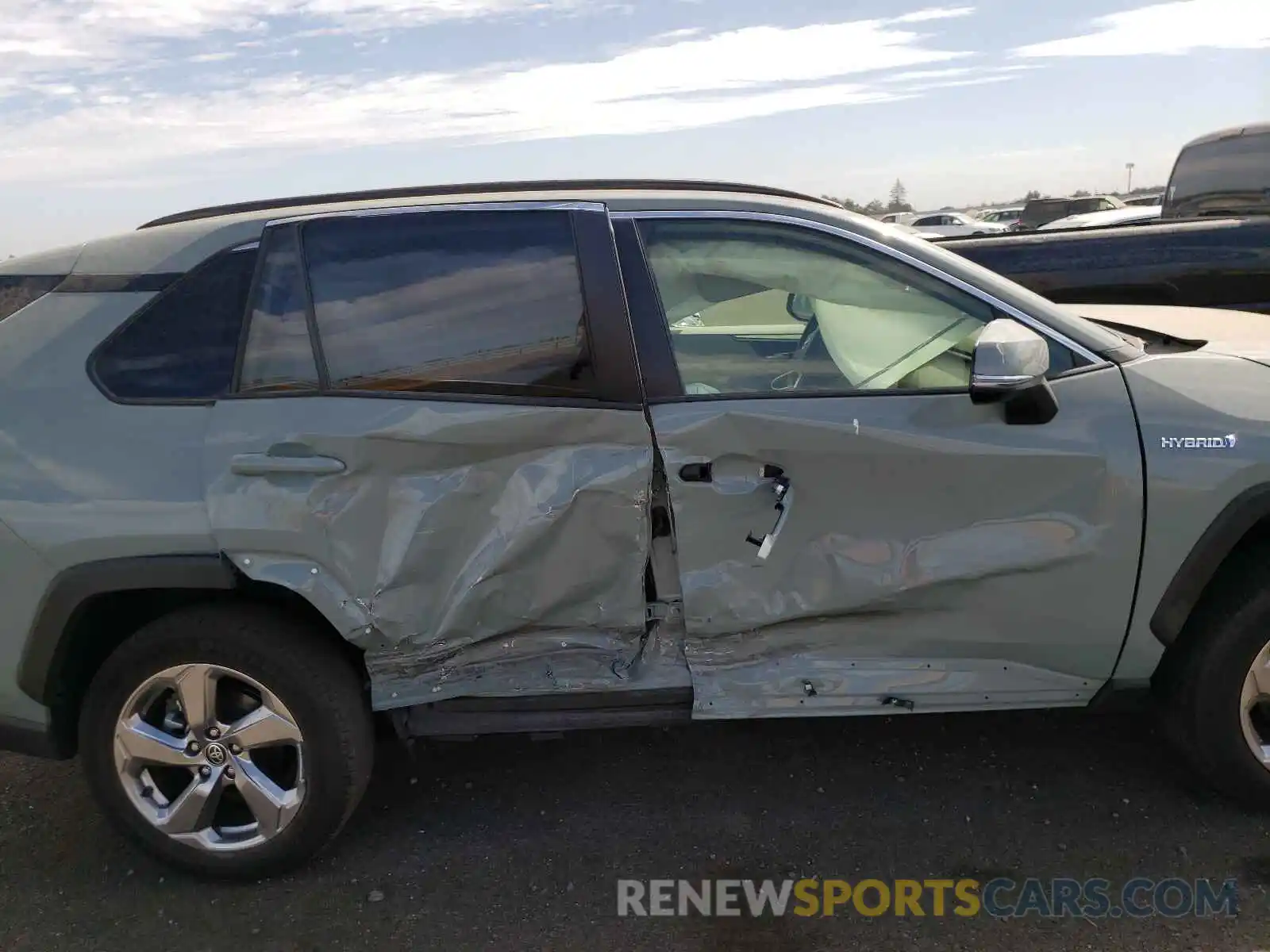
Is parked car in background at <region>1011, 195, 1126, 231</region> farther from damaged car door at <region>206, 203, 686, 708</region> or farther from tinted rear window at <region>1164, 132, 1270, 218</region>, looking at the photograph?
damaged car door at <region>206, 203, 686, 708</region>

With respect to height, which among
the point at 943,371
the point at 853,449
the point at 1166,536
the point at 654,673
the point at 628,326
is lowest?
the point at 654,673

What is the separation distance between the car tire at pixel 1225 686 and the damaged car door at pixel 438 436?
1.59m

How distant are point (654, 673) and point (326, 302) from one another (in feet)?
4.65

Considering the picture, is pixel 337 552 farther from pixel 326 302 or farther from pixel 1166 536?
pixel 1166 536

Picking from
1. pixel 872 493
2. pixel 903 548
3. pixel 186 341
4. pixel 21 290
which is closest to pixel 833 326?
pixel 872 493

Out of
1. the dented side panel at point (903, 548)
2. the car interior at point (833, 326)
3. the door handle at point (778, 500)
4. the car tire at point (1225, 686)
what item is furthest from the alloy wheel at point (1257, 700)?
the door handle at point (778, 500)

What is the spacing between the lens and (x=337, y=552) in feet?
8.61

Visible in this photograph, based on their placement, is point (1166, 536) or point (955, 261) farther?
point (955, 261)

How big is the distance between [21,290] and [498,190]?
1.42 m

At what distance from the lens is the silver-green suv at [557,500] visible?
260 centimetres

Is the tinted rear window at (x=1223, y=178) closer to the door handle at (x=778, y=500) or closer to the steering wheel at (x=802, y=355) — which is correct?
the steering wheel at (x=802, y=355)

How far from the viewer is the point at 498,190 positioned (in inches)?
117

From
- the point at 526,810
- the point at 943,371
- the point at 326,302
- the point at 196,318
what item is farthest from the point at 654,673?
the point at 196,318

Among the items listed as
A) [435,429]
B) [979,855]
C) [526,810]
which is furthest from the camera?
[526,810]
